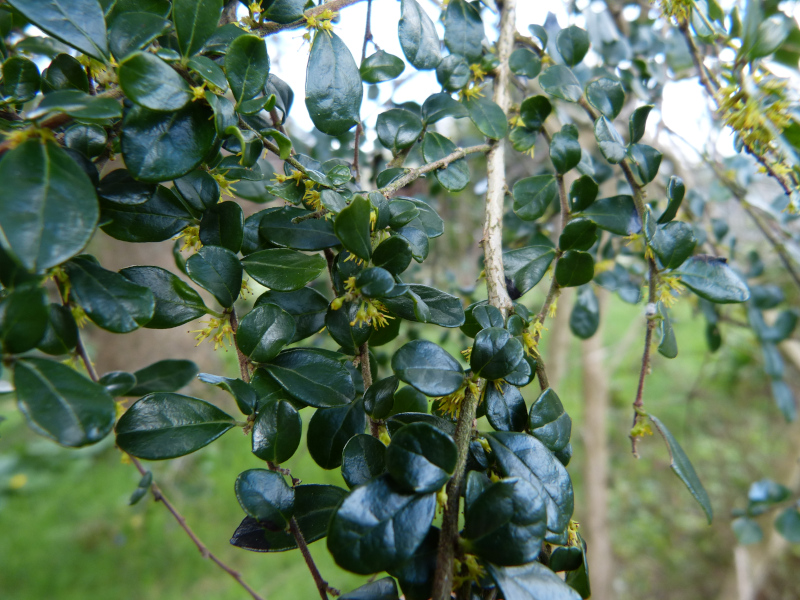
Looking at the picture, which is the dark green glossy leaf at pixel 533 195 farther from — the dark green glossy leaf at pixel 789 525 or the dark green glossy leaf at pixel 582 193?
the dark green glossy leaf at pixel 789 525

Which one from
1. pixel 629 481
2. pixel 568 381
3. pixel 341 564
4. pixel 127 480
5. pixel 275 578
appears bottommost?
pixel 127 480

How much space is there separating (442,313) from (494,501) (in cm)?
15

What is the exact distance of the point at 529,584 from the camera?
1.04ft

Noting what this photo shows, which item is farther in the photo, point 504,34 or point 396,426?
point 504,34

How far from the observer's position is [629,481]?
2.87m

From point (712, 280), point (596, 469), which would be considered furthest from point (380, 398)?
point (596, 469)

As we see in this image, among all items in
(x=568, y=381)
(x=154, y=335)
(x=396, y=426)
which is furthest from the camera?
(x=568, y=381)

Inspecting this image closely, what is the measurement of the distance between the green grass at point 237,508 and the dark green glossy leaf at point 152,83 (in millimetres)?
1067

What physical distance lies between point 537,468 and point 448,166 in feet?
1.03

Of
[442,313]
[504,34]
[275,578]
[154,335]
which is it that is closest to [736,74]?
[504,34]

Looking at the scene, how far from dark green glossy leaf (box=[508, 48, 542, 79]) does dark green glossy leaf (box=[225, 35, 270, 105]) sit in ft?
1.21

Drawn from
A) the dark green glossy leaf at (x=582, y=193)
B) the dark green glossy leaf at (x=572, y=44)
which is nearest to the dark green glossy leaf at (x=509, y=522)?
the dark green glossy leaf at (x=582, y=193)

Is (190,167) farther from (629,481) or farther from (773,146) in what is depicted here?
(629,481)

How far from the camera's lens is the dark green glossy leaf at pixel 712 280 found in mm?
486
